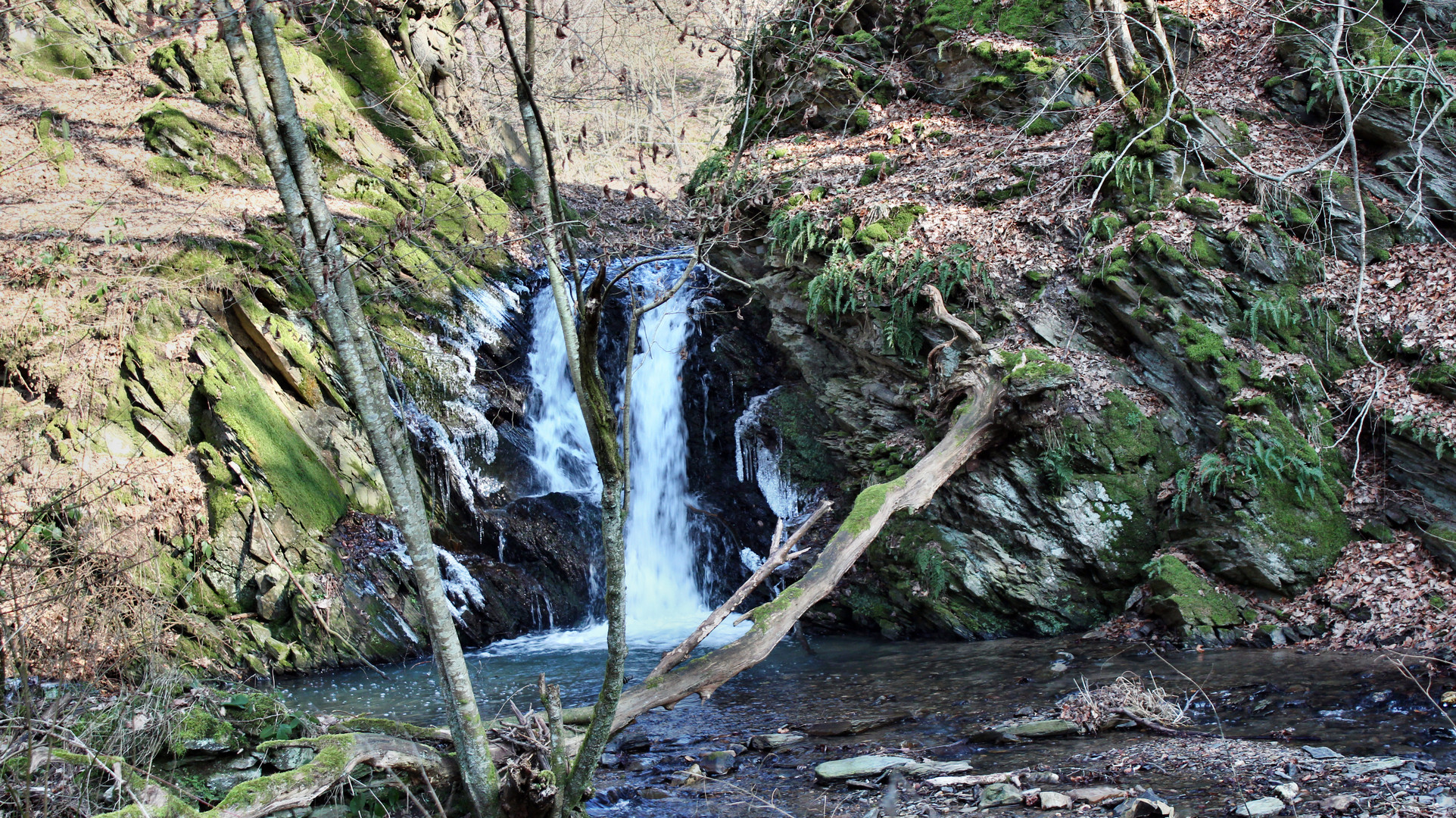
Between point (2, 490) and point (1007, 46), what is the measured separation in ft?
43.6

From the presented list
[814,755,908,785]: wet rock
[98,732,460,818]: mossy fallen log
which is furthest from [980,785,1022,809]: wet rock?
[98,732,460,818]: mossy fallen log

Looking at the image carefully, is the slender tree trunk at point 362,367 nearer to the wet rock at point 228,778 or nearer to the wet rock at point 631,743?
the wet rock at point 228,778

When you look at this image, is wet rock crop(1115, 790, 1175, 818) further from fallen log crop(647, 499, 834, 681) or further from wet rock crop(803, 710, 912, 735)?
wet rock crop(803, 710, 912, 735)

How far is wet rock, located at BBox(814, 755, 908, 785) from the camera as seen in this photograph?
4.98 m

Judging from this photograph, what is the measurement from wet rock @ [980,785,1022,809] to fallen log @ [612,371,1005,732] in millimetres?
1598

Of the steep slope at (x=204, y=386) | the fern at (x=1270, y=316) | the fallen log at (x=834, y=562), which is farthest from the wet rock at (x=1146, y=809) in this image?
the fern at (x=1270, y=316)

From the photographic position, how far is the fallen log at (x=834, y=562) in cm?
490

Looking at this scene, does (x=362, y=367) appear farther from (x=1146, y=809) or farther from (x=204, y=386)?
(x=204, y=386)

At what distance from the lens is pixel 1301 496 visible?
7344mm

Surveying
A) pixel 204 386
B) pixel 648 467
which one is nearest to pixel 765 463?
pixel 648 467

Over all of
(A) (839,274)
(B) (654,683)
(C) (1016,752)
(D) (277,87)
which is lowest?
(C) (1016,752)

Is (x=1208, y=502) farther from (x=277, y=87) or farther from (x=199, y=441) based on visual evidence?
(x=199, y=441)

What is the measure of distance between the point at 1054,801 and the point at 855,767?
50.7 inches

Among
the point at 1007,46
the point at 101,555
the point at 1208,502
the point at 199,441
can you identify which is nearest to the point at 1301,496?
the point at 1208,502
